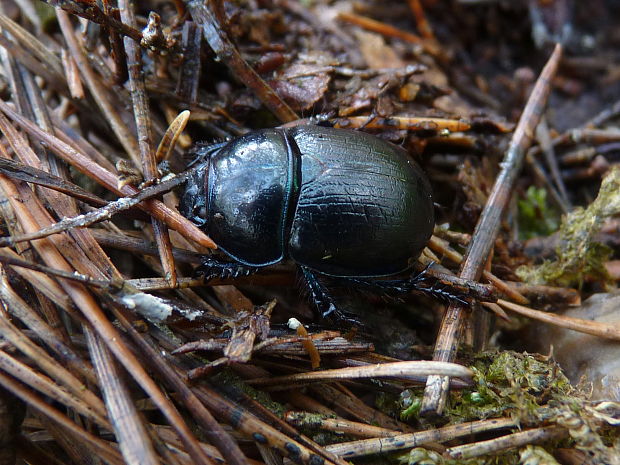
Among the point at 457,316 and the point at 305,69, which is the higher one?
the point at 305,69

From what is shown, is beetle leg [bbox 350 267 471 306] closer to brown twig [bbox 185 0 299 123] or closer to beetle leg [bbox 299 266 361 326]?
beetle leg [bbox 299 266 361 326]

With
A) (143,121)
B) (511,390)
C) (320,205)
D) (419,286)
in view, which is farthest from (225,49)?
(511,390)

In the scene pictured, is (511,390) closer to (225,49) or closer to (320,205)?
(320,205)

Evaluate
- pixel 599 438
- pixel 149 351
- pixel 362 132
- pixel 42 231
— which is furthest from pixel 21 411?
pixel 599 438

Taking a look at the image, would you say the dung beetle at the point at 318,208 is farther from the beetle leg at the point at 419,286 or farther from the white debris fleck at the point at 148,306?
the white debris fleck at the point at 148,306

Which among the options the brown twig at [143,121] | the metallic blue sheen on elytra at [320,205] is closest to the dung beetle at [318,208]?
the metallic blue sheen on elytra at [320,205]

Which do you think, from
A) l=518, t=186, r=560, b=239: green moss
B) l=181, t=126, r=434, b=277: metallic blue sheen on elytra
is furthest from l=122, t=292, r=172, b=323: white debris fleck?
l=518, t=186, r=560, b=239: green moss

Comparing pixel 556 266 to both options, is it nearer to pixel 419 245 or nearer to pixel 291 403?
pixel 419 245
